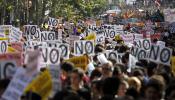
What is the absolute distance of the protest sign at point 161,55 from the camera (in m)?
14.5

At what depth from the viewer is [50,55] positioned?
43.7 ft

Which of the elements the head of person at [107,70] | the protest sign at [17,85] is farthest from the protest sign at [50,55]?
the protest sign at [17,85]

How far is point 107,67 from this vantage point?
1197 cm

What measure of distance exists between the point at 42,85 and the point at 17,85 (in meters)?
0.37

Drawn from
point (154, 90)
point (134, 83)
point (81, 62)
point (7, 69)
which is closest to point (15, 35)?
point (81, 62)

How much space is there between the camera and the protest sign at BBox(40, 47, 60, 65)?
13.2m

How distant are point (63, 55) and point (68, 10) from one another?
168 ft

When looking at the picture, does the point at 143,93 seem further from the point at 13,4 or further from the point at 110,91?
the point at 13,4

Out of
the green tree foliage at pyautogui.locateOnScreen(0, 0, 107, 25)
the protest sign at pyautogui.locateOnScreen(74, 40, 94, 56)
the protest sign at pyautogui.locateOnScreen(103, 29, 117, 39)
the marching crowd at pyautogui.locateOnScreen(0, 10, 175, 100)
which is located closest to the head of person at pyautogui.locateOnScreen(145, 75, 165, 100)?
the marching crowd at pyautogui.locateOnScreen(0, 10, 175, 100)

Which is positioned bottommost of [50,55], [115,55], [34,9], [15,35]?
[34,9]

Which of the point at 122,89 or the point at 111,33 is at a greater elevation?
the point at 122,89

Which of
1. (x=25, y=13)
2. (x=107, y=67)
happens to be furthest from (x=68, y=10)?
(x=107, y=67)

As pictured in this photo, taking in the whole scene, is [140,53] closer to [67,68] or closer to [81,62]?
[81,62]

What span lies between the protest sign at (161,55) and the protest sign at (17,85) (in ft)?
17.0
